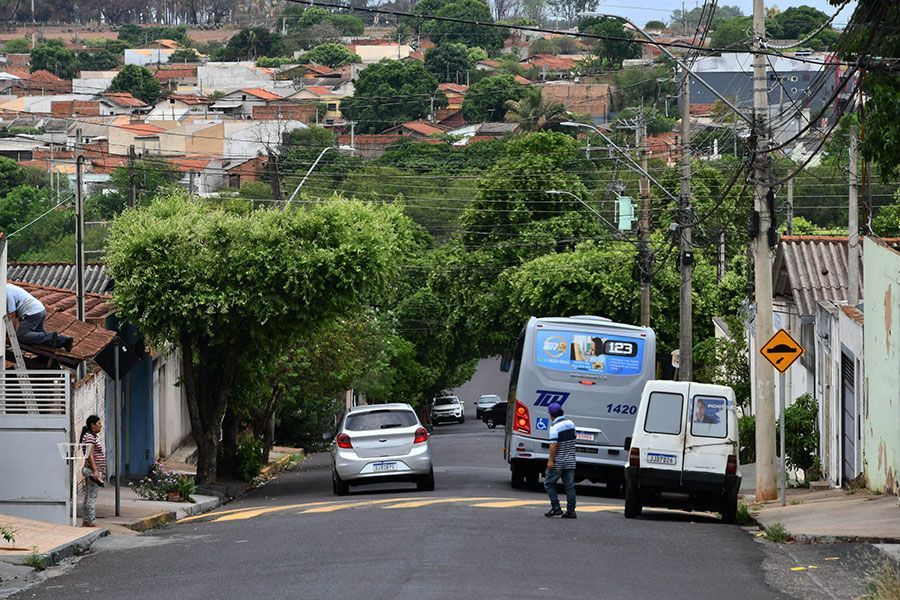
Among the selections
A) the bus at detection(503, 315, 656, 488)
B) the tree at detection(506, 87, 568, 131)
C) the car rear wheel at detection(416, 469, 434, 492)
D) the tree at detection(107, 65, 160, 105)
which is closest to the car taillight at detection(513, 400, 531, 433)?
the bus at detection(503, 315, 656, 488)

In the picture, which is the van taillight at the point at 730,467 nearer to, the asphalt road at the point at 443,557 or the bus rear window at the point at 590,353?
the asphalt road at the point at 443,557

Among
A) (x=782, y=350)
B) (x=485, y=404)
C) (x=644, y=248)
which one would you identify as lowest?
(x=485, y=404)

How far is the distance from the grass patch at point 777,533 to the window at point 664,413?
8.65 ft

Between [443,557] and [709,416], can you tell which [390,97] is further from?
[443,557]

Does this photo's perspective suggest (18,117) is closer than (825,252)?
No

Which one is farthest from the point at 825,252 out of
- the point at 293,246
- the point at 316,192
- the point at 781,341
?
the point at 316,192

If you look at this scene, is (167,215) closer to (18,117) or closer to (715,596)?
(715,596)

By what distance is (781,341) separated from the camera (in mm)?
22641

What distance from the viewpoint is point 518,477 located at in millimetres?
27609

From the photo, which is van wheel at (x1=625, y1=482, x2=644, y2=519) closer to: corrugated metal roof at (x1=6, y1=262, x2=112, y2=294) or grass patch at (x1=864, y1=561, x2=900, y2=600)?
grass patch at (x1=864, y1=561, x2=900, y2=600)

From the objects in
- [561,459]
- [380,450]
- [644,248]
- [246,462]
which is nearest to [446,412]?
[644,248]

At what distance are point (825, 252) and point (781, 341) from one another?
8.72m

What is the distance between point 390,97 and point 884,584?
479 feet

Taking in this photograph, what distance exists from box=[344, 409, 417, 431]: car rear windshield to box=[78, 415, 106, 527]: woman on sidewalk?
20.5 feet
